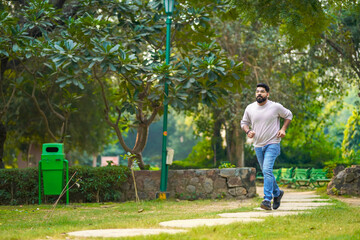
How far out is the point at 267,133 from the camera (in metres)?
7.71

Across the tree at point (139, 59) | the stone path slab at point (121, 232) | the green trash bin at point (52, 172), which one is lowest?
the stone path slab at point (121, 232)

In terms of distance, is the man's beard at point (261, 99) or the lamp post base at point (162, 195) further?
the lamp post base at point (162, 195)

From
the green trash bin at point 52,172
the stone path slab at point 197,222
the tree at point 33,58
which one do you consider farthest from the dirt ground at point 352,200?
the tree at point 33,58

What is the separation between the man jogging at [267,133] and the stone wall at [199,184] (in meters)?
4.04

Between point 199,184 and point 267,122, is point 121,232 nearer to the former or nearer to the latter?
point 267,122

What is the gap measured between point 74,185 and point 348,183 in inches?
262

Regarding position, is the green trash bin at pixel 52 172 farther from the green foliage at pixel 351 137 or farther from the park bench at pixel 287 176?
the green foliage at pixel 351 137

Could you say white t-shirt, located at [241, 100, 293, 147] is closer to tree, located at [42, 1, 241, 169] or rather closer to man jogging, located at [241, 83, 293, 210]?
man jogging, located at [241, 83, 293, 210]

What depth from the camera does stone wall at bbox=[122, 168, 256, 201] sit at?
11953 mm

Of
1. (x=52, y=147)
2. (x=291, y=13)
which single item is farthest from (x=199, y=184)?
(x=291, y=13)

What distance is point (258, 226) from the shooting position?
5844 mm

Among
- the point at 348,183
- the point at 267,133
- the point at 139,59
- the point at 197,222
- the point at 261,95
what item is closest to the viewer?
the point at 197,222

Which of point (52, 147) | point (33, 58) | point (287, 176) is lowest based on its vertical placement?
point (287, 176)

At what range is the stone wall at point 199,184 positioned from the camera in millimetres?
11953
